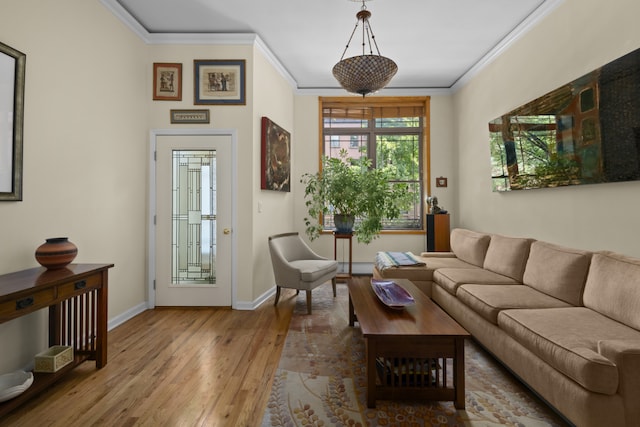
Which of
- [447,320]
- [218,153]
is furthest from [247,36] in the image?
[447,320]

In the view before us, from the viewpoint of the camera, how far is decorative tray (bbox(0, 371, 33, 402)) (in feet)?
5.59

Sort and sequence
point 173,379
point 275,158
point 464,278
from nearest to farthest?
point 173,379, point 464,278, point 275,158

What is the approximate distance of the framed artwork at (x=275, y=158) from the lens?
156 inches

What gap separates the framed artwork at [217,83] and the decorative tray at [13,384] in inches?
115

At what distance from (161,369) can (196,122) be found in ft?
8.57

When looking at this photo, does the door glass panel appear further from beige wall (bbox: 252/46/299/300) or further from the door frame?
beige wall (bbox: 252/46/299/300)

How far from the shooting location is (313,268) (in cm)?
377

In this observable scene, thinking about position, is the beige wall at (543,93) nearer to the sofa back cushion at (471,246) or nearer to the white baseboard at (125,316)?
the sofa back cushion at (471,246)

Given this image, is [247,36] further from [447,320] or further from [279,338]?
[447,320]

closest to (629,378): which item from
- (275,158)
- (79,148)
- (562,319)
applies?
(562,319)

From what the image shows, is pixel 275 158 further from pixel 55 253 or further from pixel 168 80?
pixel 55 253

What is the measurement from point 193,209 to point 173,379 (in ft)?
6.41

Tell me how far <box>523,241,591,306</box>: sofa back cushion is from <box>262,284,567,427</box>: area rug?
752mm

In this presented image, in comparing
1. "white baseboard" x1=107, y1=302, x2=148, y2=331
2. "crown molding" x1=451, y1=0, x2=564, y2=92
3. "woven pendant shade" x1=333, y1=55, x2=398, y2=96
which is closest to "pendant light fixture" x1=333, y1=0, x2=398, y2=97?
"woven pendant shade" x1=333, y1=55, x2=398, y2=96
